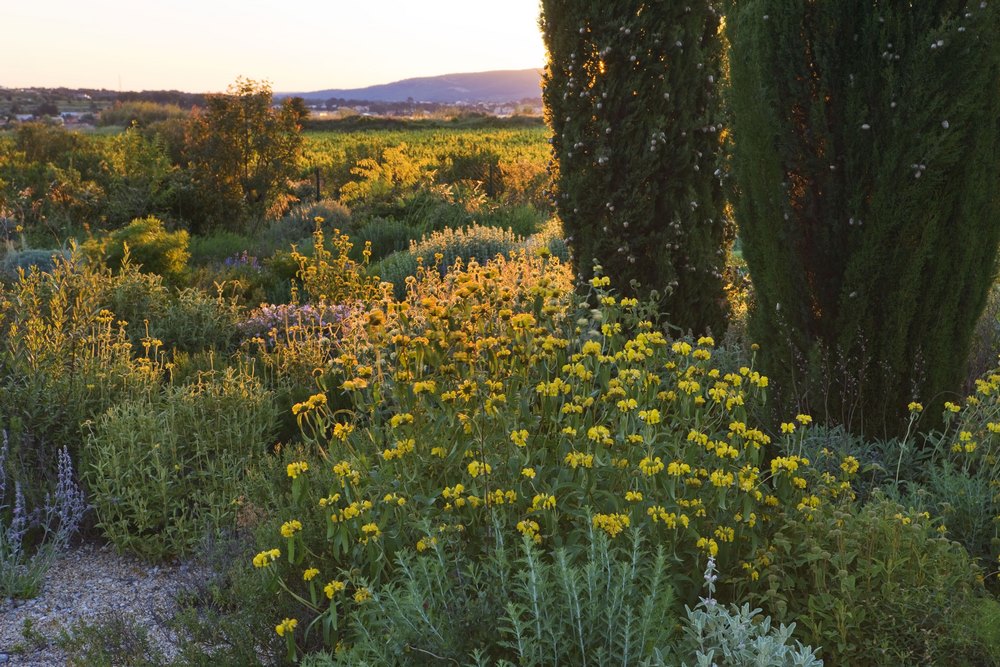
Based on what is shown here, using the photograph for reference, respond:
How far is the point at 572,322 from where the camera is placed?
16.4 feet

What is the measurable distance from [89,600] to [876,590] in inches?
129

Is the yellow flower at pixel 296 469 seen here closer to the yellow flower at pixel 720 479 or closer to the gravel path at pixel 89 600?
the gravel path at pixel 89 600

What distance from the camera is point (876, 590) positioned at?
9.00ft

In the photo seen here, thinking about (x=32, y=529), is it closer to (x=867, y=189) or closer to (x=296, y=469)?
(x=296, y=469)

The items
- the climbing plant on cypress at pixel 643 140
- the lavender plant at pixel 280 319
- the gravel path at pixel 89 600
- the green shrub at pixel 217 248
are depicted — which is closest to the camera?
the gravel path at pixel 89 600

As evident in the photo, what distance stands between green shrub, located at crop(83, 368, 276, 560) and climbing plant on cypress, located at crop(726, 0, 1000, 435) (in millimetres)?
2905

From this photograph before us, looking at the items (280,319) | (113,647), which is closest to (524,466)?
(113,647)

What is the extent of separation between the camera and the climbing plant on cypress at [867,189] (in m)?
3.94

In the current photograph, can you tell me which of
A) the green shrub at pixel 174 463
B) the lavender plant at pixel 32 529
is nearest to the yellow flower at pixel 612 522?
the green shrub at pixel 174 463

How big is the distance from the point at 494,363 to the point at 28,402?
2.87 metres

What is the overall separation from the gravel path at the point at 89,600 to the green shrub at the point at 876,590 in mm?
2334

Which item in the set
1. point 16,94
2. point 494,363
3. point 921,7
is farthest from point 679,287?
point 16,94

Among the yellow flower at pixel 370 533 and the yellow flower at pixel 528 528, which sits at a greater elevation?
the yellow flower at pixel 528 528

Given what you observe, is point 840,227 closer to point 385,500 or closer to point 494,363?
point 494,363
